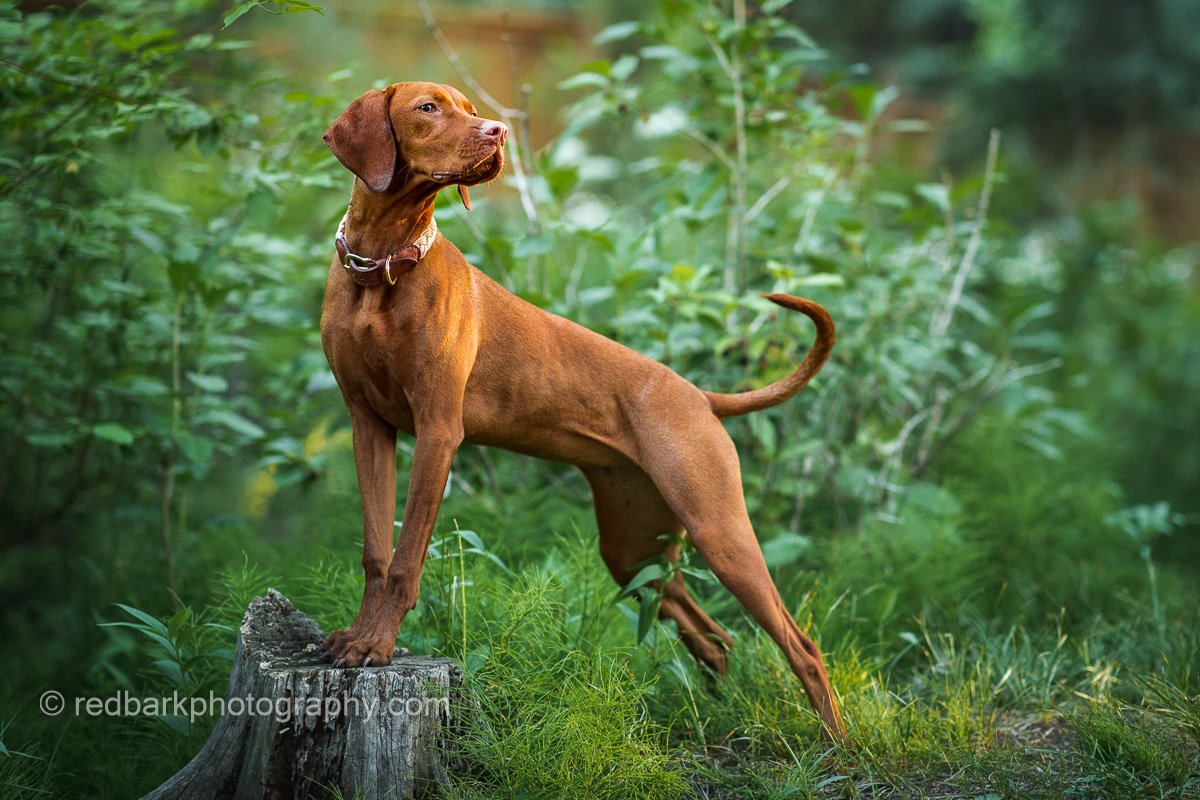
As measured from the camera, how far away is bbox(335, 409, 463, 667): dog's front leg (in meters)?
2.63

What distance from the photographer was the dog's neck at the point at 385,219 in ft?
8.62

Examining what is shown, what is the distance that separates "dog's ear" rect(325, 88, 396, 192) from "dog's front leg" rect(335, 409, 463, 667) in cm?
64

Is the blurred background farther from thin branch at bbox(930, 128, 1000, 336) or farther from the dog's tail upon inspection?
the dog's tail

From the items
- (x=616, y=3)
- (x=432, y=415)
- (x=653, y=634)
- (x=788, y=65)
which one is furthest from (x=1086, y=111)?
(x=432, y=415)

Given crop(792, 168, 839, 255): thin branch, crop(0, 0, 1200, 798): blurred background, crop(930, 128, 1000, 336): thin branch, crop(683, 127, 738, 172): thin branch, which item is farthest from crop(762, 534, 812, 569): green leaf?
crop(683, 127, 738, 172): thin branch

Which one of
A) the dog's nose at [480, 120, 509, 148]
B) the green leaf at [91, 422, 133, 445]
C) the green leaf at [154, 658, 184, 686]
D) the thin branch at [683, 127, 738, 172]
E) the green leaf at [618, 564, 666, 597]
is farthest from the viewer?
the thin branch at [683, 127, 738, 172]

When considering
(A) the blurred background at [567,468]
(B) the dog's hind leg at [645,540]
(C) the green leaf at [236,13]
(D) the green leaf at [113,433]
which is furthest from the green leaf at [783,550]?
(C) the green leaf at [236,13]

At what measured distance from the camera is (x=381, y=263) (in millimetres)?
2609

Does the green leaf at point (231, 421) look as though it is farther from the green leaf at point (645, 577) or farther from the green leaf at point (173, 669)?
the green leaf at point (645, 577)

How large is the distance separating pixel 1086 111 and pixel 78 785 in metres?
11.0

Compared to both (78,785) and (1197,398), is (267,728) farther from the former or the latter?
(1197,398)

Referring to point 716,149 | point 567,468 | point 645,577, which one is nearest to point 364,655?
point 645,577

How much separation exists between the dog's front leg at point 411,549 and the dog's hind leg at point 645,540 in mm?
730

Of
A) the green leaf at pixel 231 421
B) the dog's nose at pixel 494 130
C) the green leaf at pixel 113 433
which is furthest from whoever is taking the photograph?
the green leaf at pixel 231 421
